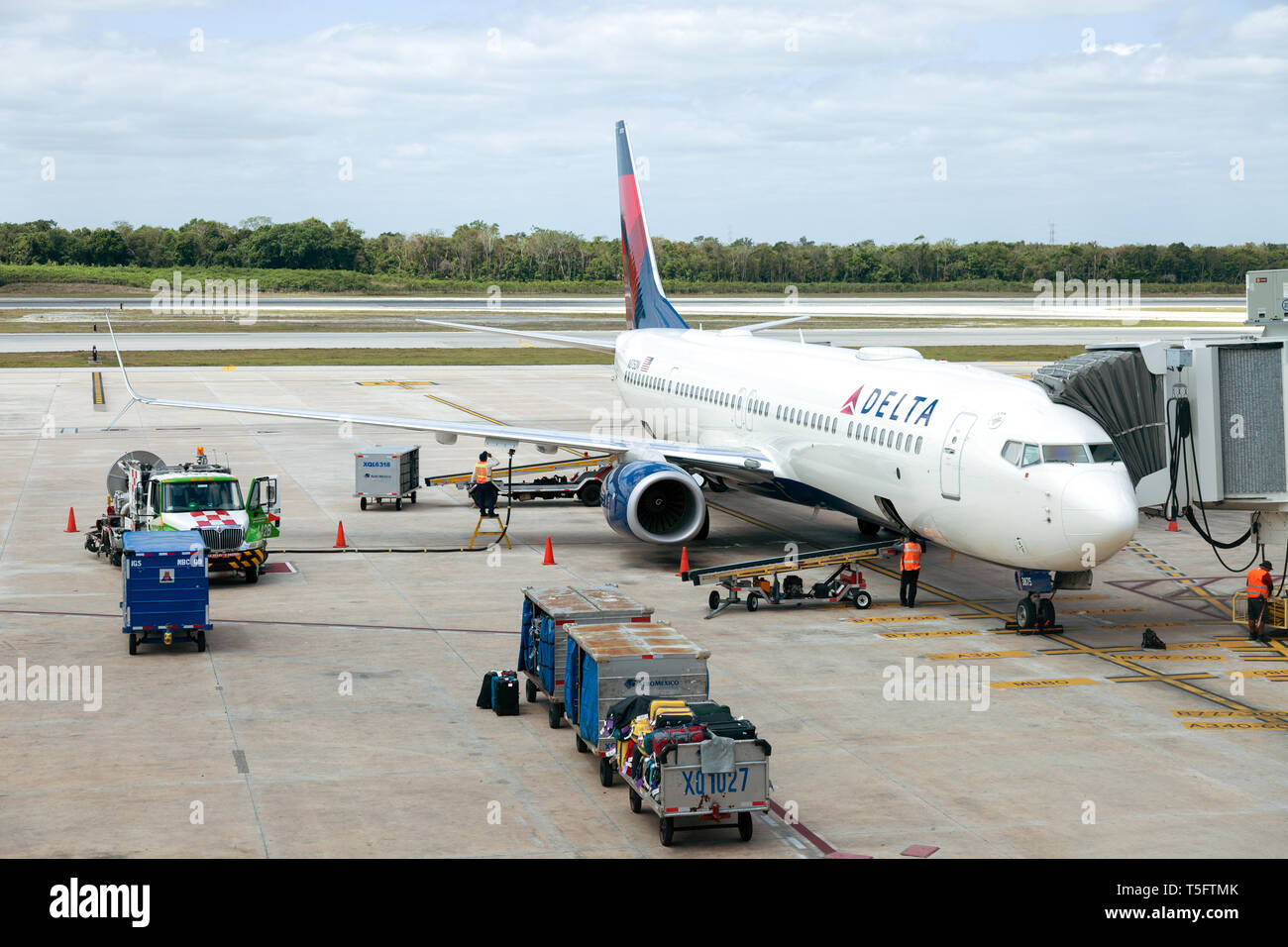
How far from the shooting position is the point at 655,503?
102 feet

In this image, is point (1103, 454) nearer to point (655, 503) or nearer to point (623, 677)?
point (623, 677)

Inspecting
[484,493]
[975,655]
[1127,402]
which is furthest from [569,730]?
[484,493]

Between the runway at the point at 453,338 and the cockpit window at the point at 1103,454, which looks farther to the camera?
the runway at the point at 453,338

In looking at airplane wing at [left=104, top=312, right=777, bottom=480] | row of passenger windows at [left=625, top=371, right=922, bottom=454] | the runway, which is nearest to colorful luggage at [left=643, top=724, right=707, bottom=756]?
row of passenger windows at [left=625, top=371, right=922, bottom=454]

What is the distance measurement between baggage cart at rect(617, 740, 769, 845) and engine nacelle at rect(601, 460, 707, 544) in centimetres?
1521

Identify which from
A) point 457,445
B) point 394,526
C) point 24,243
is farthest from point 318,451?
point 24,243

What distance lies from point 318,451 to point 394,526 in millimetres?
16032

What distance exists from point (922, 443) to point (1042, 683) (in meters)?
5.58

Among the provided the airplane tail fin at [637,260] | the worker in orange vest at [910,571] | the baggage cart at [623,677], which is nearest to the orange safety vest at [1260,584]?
the worker in orange vest at [910,571]

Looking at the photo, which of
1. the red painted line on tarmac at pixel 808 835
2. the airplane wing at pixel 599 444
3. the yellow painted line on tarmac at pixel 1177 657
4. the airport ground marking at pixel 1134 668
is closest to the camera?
the red painted line on tarmac at pixel 808 835

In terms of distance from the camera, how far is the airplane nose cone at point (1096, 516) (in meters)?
22.3

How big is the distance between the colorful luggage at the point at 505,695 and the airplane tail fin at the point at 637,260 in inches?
1047

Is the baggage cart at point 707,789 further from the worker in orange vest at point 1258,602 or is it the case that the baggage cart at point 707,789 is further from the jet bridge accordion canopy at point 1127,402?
the worker in orange vest at point 1258,602

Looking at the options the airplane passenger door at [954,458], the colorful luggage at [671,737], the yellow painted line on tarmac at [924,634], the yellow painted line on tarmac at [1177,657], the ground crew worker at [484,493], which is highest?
the airplane passenger door at [954,458]
